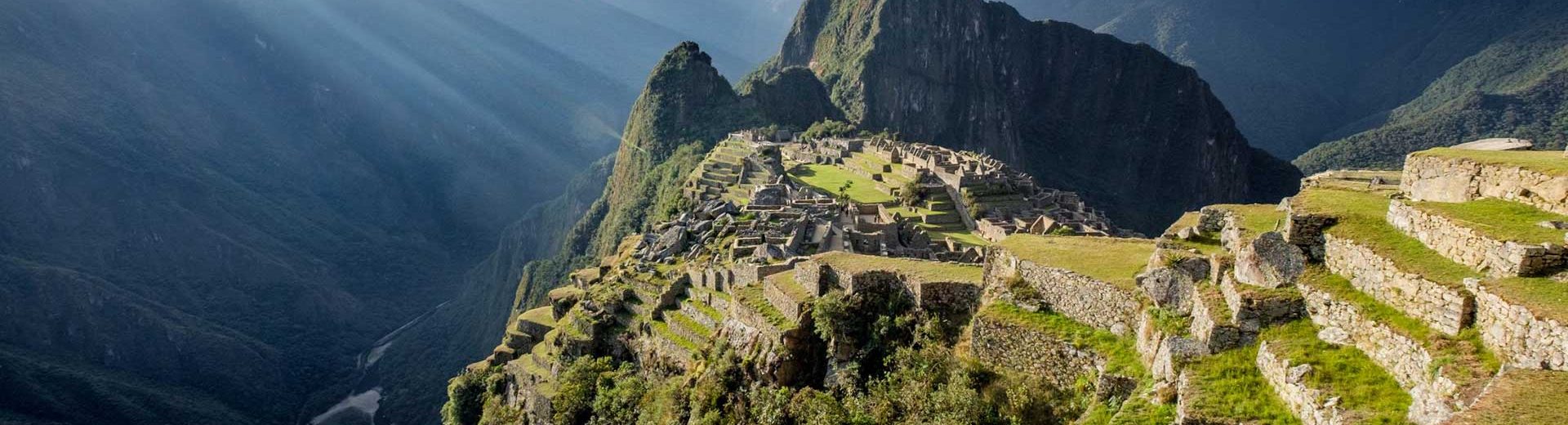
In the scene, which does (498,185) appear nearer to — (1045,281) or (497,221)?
(497,221)

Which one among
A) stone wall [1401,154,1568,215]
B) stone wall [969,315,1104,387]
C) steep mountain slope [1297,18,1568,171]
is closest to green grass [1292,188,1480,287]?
stone wall [1401,154,1568,215]

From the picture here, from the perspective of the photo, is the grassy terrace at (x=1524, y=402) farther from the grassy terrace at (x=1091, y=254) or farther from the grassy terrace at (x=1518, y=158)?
the grassy terrace at (x=1091, y=254)

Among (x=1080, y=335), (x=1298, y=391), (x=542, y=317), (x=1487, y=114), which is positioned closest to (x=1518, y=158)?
(x=1298, y=391)

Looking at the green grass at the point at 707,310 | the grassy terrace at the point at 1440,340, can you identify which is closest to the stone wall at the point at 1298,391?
the grassy terrace at the point at 1440,340

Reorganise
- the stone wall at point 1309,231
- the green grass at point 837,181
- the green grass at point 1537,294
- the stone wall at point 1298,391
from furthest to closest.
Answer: the green grass at point 837,181
the stone wall at point 1309,231
the stone wall at point 1298,391
the green grass at point 1537,294

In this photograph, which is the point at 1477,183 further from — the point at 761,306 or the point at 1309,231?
the point at 761,306
